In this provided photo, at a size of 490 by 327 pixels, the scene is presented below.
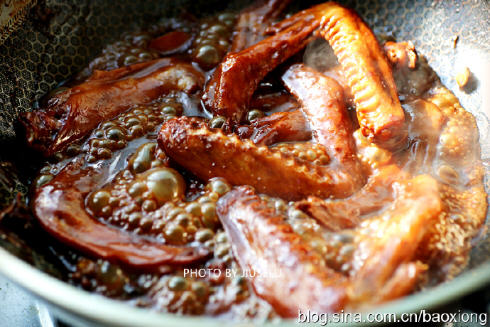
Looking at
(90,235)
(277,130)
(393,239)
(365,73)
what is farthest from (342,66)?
(90,235)

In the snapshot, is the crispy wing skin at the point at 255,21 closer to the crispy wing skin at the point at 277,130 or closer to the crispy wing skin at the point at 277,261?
the crispy wing skin at the point at 277,130

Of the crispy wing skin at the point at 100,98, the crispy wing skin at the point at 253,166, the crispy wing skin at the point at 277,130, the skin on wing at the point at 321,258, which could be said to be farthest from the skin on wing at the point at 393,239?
the crispy wing skin at the point at 100,98

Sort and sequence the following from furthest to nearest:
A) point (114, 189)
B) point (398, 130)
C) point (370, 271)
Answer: point (398, 130) < point (114, 189) < point (370, 271)

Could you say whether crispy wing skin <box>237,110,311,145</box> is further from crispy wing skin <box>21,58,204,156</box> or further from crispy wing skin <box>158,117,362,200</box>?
crispy wing skin <box>21,58,204,156</box>

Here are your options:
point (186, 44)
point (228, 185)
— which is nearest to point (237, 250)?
point (228, 185)

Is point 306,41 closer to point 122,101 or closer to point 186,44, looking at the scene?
point 186,44

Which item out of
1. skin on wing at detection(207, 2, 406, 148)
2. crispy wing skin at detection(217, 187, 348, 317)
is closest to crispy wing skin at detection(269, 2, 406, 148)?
skin on wing at detection(207, 2, 406, 148)
